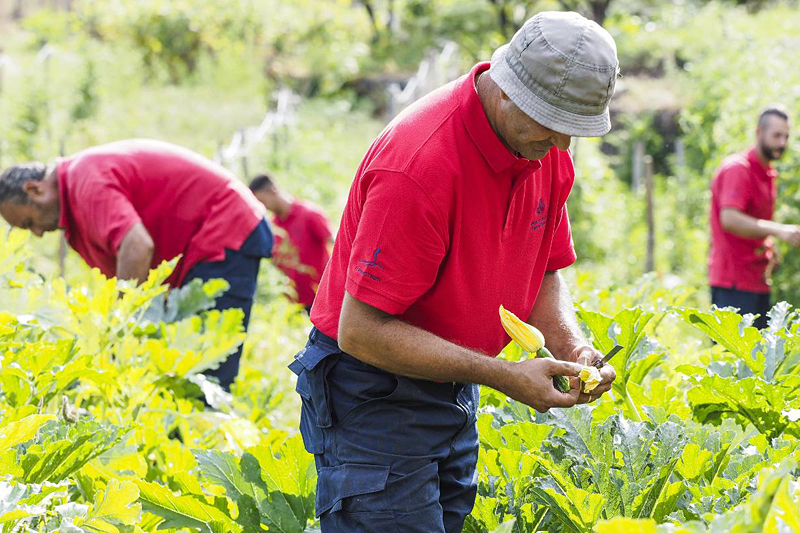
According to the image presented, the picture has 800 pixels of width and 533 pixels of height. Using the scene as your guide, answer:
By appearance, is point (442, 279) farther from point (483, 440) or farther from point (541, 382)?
point (483, 440)

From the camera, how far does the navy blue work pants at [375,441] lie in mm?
2586

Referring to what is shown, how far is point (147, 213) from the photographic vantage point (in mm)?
5113

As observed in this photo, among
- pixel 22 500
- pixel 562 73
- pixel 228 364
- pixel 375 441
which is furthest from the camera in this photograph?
pixel 228 364

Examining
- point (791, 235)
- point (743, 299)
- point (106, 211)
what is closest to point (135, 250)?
point (106, 211)

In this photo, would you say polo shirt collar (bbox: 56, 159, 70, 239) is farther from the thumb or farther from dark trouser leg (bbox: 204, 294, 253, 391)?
the thumb

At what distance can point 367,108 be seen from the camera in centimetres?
1928

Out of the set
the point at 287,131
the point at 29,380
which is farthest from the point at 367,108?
the point at 29,380

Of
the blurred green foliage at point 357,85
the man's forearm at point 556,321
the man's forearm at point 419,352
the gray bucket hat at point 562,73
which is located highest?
the gray bucket hat at point 562,73

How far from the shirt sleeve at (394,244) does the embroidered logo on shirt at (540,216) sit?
372mm

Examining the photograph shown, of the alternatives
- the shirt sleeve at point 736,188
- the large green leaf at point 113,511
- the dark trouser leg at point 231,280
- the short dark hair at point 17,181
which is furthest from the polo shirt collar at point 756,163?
the large green leaf at point 113,511

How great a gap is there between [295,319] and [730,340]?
17.7 ft

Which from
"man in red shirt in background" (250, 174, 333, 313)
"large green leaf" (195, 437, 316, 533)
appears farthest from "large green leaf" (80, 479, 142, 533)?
"man in red shirt in background" (250, 174, 333, 313)

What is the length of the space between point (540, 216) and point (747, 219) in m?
4.08

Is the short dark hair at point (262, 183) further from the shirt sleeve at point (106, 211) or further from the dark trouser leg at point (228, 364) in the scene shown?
the shirt sleeve at point (106, 211)
